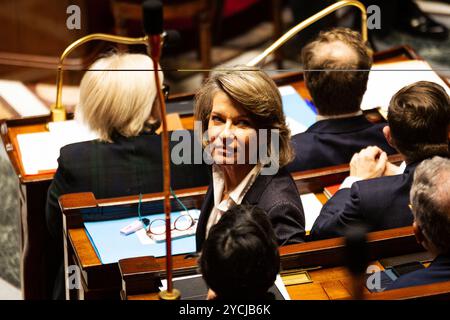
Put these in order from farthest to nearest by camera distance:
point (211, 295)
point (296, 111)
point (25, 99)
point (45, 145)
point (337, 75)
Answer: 1. point (25, 99)
2. point (296, 111)
3. point (45, 145)
4. point (337, 75)
5. point (211, 295)

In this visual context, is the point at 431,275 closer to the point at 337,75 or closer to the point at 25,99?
the point at 337,75

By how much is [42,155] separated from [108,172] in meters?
0.46

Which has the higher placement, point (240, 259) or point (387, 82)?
point (387, 82)

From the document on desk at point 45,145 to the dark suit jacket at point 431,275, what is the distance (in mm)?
1371

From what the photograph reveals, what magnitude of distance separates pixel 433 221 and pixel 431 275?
0.13 metres

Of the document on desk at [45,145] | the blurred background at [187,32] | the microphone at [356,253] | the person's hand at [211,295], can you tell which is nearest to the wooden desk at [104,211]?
the document on desk at [45,145]

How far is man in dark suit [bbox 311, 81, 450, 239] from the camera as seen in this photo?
2.81m

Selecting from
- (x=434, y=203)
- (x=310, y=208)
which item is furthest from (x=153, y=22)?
(x=310, y=208)

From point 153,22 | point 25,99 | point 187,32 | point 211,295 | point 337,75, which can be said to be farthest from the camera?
point 187,32

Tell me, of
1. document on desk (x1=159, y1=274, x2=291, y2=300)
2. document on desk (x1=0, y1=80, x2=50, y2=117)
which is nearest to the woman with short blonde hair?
document on desk (x1=159, y1=274, x2=291, y2=300)

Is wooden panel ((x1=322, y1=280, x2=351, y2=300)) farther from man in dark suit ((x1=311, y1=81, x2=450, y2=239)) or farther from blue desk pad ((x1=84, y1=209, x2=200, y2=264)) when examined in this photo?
blue desk pad ((x1=84, y1=209, x2=200, y2=264))

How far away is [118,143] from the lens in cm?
326

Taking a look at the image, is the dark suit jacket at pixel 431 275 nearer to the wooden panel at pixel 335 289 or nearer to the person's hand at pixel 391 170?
the wooden panel at pixel 335 289
